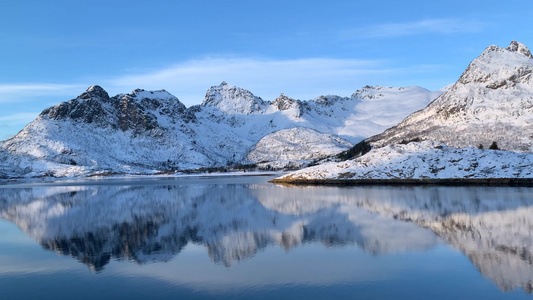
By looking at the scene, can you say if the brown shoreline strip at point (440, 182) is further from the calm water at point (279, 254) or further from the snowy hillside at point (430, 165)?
the calm water at point (279, 254)

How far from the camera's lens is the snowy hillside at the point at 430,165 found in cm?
9662

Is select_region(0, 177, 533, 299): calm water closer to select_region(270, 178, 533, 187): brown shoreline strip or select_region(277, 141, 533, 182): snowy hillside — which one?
select_region(270, 178, 533, 187): brown shoreline strip

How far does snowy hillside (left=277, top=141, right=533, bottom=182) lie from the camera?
9662 cm

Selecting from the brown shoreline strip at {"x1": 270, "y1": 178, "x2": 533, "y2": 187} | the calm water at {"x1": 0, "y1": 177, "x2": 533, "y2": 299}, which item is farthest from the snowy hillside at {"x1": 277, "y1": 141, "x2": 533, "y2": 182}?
the calm water at {"x1": 0, "y1": 177, "x2": 533, "y2": 299}

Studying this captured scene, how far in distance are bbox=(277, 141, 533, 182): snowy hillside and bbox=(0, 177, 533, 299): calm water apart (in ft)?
159

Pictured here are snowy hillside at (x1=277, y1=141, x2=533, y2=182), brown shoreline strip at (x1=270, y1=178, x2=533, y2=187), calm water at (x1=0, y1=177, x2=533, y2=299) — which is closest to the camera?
calm water at (x1=0, y1=177, x2=533, y2=299)

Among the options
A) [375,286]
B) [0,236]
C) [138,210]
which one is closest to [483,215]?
[375,286]

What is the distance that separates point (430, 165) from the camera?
338 feet

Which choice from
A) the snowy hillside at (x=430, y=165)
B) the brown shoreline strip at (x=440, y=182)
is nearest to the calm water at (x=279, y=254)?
the brown shoreline strip at (x=440, y=182)

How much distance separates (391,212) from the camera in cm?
4856

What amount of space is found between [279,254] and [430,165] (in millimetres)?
81673

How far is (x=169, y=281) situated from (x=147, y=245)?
422 inches

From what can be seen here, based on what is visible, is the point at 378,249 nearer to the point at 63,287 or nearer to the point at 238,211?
the point at 63,287

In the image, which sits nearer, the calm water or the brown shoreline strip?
the calm water
